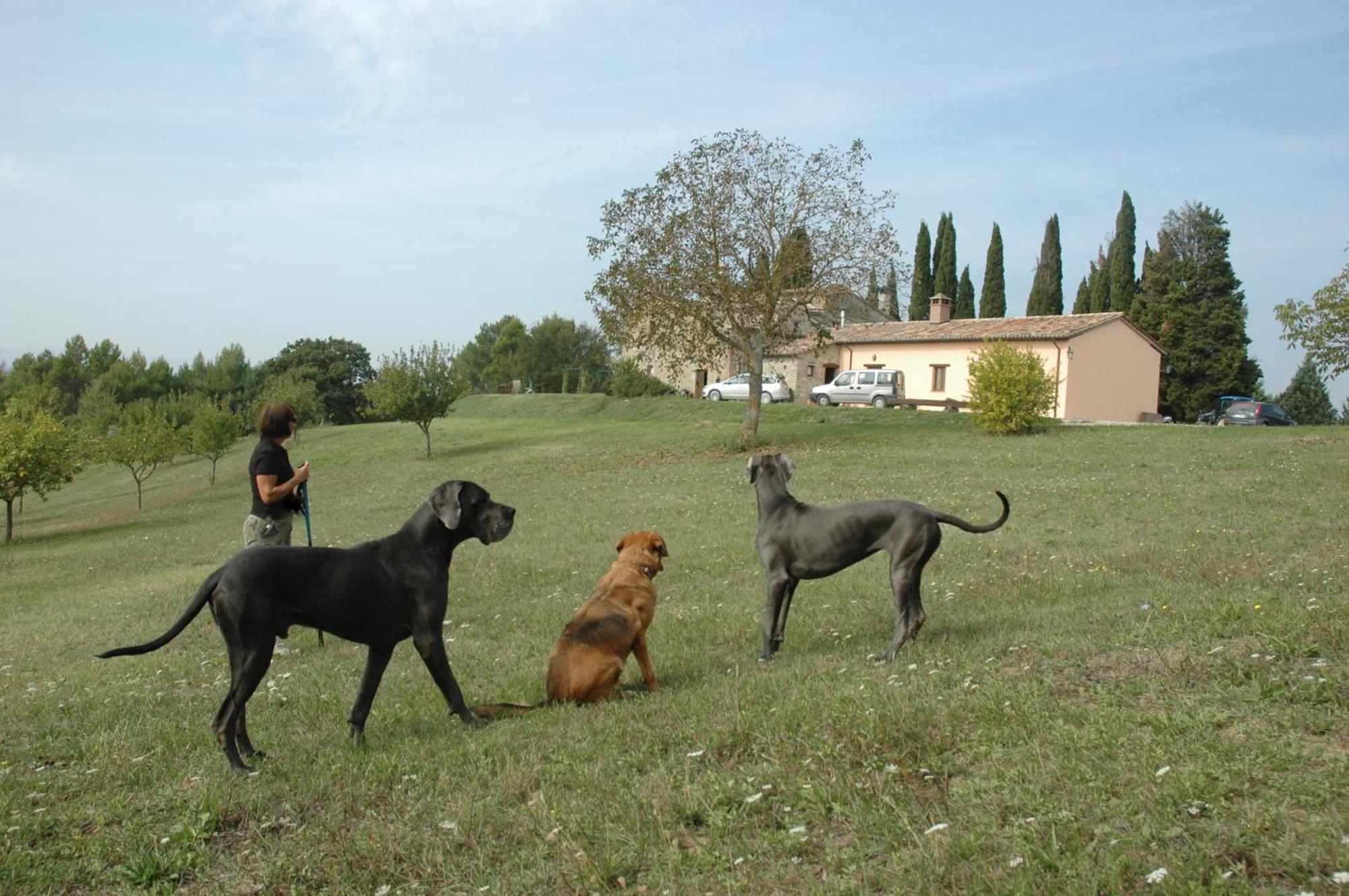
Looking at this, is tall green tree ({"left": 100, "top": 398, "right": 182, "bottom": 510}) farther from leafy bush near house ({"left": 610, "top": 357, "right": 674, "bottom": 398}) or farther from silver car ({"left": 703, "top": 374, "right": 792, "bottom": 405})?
silver car ({"left": 703, "top": 374, "right": 792, "bottom": 405})

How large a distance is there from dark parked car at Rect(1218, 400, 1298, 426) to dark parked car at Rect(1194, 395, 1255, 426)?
5.87 metres

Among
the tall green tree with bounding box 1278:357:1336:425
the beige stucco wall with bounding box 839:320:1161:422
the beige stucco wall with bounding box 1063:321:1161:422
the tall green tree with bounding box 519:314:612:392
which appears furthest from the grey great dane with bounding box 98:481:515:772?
the tall green tree with bounding box 519:314:612:392

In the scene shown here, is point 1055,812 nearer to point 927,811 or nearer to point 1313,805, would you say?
point 927,811

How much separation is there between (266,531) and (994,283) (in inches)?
2699

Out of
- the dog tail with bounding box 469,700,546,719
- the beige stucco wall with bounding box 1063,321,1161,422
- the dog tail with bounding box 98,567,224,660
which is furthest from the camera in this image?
the beige stucco wall with bounding box 1063,321,1161,422

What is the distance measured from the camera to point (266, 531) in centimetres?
808

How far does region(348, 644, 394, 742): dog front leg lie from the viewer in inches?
219

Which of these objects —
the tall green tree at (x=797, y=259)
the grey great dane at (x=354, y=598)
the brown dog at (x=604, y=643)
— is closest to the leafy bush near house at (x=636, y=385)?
the tall green tree at (x=797, y=259)

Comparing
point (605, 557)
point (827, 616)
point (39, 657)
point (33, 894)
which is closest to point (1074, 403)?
point (605, 557)

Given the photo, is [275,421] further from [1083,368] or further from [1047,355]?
[1083,368]

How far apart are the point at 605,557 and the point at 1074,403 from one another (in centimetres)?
3829

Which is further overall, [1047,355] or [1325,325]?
[1047,355]

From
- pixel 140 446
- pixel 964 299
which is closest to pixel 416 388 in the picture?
pixel 140 446

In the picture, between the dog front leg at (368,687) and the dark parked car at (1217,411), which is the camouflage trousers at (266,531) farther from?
the dark parked car at (1217,411)
